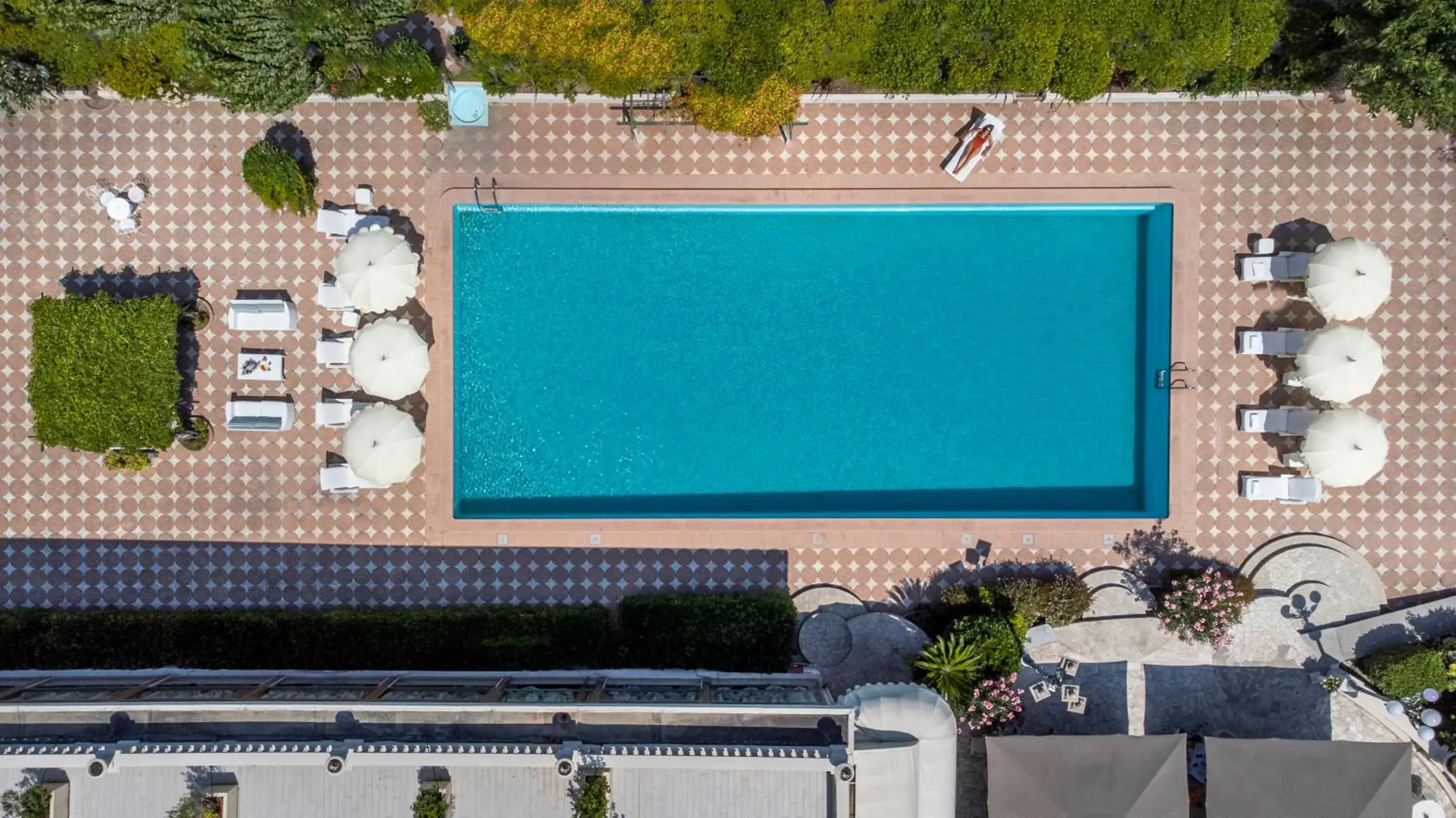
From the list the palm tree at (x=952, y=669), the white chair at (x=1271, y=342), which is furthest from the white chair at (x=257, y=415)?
the white chair at (x=1271, y=342)

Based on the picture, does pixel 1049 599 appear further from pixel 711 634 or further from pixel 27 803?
pixel 27 803

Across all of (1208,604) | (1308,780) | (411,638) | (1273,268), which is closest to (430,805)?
(411,638)

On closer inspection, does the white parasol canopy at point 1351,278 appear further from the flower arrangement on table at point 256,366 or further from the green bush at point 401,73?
the flower arrangement on table at point 256,366

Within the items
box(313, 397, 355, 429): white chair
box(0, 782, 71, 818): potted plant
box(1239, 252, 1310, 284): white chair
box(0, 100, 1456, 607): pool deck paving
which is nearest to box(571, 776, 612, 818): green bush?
box(0, 100, 1456, 607): pool deck paving

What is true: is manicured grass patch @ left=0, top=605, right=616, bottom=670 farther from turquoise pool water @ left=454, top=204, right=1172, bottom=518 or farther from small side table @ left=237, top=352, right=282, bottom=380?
small side table @ left=237, top=352, right=282, bottom=380

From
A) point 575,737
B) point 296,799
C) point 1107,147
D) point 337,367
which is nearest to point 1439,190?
point 1107,147

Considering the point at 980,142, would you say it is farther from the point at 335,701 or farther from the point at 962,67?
the point at 335,701
